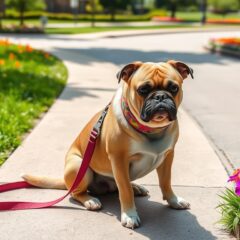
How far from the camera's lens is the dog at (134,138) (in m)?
3.50

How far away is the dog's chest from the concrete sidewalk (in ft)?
1.35

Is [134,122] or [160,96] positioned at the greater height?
[160,96]

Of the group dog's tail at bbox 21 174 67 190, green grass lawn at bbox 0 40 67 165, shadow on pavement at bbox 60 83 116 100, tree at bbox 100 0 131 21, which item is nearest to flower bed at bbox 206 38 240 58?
green grass lawn at bbox 0 40 67 165

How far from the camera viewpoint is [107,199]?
14.7 ft

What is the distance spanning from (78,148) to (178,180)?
3.71 ft

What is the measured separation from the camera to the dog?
11.5ft

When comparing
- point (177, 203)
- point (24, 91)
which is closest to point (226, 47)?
point (24, 91)

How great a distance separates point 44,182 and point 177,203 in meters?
1.21

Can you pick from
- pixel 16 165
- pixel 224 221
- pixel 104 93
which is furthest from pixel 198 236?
pixel 104 93

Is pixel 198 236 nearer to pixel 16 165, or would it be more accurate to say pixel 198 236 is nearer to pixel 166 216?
pixel 166 216

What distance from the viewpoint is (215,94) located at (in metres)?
10.8

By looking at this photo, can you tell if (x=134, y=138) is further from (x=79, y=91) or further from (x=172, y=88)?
(x=79, y=91)

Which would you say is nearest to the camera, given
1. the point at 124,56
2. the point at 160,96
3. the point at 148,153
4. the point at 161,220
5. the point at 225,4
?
the point at 160,96

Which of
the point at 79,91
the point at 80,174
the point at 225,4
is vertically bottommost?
the point at 225,4
